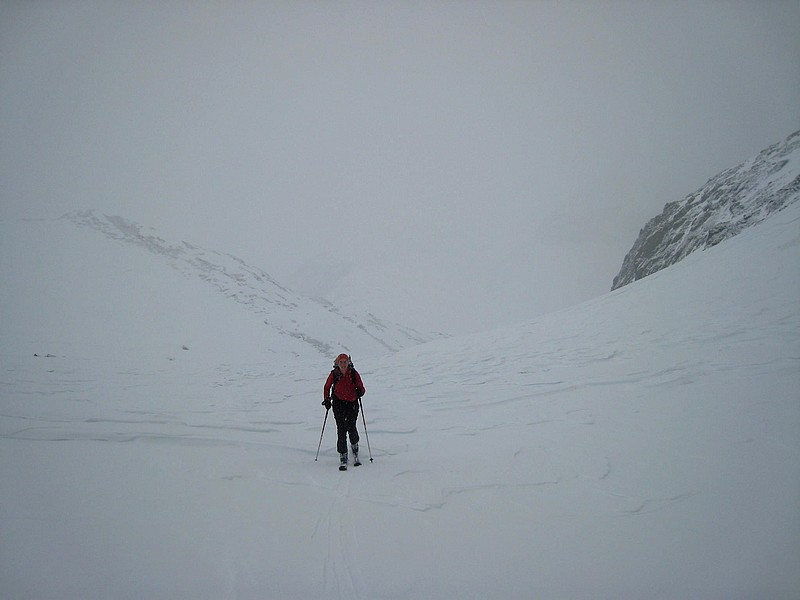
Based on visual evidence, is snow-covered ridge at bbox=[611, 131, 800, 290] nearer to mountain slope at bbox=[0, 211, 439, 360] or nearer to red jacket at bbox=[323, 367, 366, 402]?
red jacket at bbox=[323, 367, 366, 402]

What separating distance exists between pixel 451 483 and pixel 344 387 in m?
2.42

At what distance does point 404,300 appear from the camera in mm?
83312

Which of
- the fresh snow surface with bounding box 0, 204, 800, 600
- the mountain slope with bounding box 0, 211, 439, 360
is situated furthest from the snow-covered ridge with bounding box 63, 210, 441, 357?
the fresh snow surface with bounding box 0, 204, 800, 600

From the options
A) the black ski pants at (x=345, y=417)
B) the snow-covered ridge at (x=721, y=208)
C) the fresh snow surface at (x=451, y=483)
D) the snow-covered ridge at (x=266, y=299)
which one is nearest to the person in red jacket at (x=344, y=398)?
the black ski pants at (x=345, y=417)

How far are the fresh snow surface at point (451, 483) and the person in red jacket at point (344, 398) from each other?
2.08ft

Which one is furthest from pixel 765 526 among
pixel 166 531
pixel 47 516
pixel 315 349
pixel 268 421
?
pixel 315 349

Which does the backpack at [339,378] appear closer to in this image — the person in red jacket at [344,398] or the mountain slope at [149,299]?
the person in red jacket at [344,398]

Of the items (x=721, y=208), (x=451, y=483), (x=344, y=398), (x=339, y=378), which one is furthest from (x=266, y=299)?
(x=721, y=208)

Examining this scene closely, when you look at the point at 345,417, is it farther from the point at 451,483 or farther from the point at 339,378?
the point at 451,483

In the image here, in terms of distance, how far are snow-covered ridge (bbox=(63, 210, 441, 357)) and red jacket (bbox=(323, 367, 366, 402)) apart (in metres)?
21.7

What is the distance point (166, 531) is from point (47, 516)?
4.34 ft

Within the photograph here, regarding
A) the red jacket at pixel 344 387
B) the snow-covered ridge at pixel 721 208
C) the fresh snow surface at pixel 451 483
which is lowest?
the fresh snow surface at pixel 451 483

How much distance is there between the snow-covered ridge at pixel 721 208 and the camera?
19828 millimetres

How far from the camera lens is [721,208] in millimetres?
23844
